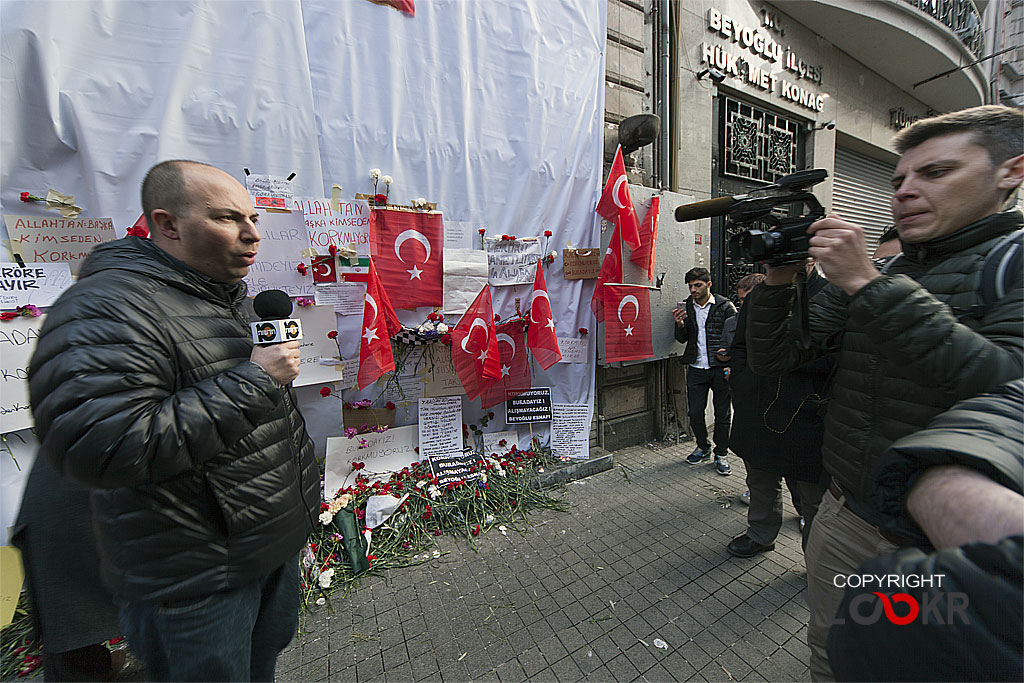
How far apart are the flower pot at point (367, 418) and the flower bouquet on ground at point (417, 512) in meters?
0.32

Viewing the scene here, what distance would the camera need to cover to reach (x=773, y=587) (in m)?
2.52

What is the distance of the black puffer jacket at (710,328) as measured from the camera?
4012mm

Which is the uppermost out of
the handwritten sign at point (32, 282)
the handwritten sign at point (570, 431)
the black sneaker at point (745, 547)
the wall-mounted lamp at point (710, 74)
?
the wall-mounted lamp at point (710, 74)

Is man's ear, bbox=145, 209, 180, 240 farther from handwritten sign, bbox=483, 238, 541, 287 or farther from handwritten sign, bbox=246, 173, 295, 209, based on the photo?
handwritten sign, bbox=483, 238, 541, 287

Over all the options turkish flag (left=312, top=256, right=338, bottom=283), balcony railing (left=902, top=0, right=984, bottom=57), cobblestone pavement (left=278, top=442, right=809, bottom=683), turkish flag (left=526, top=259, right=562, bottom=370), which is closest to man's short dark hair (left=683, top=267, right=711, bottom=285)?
turkish flag (left=526, top=259, right=562, bottom=370)

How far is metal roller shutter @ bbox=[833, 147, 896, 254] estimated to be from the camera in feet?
24.0

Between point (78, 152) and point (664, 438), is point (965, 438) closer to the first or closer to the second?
point (78, 152)

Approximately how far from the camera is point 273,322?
4.62ft

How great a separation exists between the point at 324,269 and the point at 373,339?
616 mm

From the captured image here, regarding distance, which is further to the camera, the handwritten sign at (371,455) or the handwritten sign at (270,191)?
the handwritten sign at (371,455)

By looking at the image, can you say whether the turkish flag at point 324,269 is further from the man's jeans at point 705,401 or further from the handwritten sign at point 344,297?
the man's jeans at point 705,401

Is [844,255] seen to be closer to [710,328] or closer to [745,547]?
[745,547]

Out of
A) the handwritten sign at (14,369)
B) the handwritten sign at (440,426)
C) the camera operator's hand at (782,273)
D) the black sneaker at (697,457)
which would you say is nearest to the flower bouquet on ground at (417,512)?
the handwritten sign at (440,426)

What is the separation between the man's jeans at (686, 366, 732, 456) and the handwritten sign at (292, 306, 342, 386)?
3538 mm
